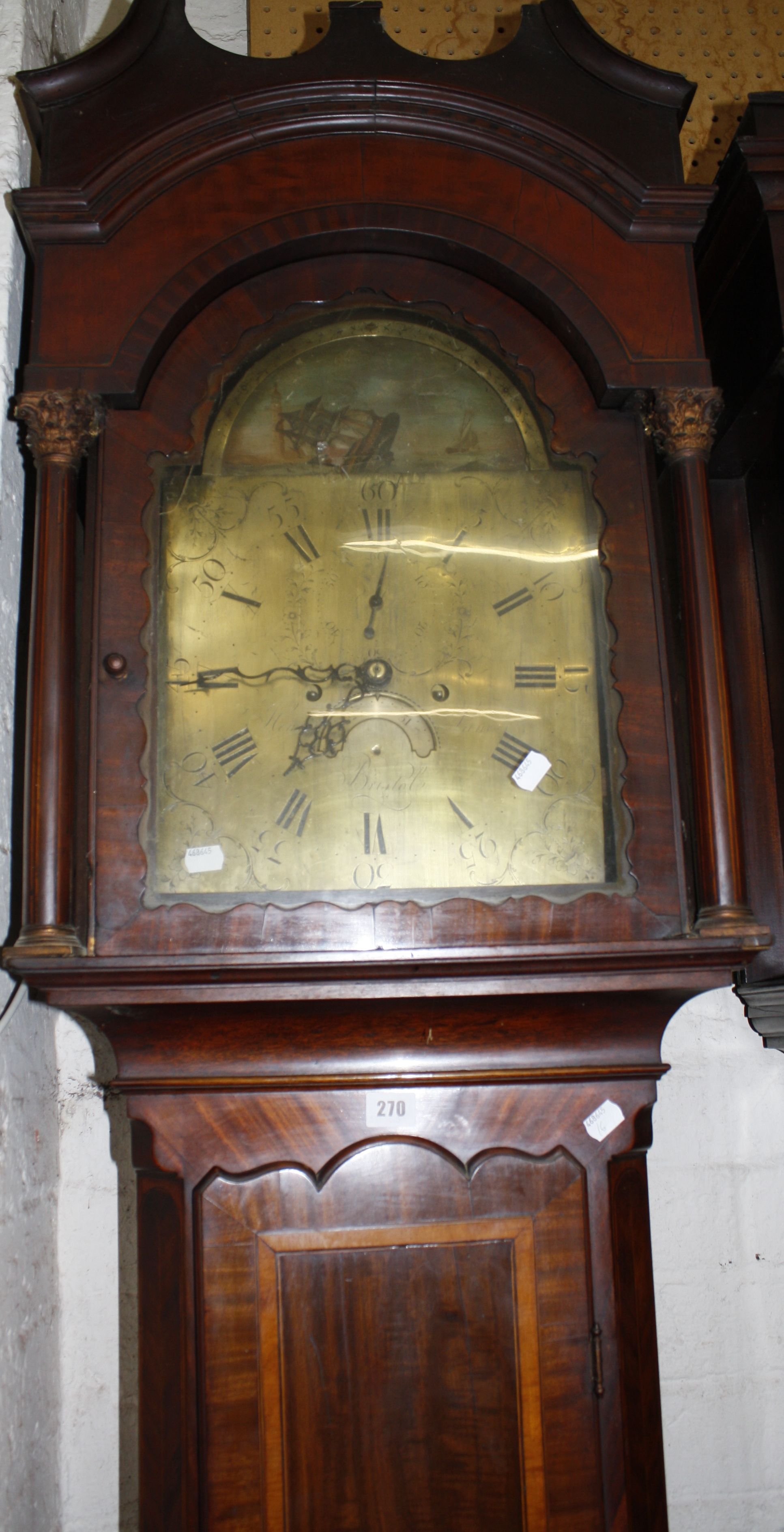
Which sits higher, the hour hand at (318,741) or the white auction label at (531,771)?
the hour hand at (318,741)

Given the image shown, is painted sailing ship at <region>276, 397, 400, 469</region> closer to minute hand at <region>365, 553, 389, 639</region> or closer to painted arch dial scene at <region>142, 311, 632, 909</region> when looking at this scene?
painted arch dial scene at <region>142, 311, 632, 909</region>

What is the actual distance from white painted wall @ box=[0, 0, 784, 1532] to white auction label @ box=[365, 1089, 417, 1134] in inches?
16.8

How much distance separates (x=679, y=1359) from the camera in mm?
1605

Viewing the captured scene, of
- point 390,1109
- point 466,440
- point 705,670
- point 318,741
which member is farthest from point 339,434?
point 390,1109

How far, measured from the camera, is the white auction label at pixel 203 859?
1.26m

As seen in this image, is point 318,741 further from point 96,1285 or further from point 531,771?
point 96,1285

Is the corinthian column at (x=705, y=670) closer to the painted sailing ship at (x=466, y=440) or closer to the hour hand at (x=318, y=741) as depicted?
the painted sailing ship at (x=466, y=440)

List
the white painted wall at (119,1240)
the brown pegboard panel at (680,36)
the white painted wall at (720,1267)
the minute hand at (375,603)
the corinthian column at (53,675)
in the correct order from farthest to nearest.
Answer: the brown pegboard panel at (680,36), the white painted wall at (720,1267), the white painted wall at (119,1240), the minute hand at (375,603), the corinthian column at (53,675)

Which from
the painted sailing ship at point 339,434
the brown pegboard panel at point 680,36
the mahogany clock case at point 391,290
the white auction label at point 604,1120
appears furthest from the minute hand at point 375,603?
the brown pegboard panel at point 680,36

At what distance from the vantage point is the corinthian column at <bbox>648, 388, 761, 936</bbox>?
125cm

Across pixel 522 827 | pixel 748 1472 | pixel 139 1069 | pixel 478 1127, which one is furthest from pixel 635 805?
pixel 748 1472

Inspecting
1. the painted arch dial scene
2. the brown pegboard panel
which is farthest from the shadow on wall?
the brown pegboard panel

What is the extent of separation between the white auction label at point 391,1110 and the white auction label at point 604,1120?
0.18 metres

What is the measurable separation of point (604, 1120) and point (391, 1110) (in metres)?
0.22
